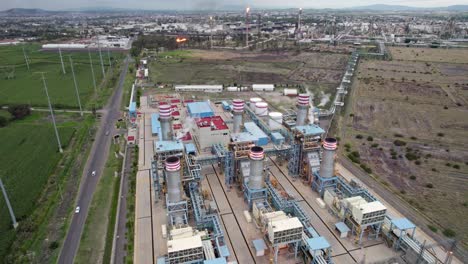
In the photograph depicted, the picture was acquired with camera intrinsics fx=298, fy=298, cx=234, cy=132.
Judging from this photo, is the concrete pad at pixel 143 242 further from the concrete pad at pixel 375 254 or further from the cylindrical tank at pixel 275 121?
the cylindrical tank at pixel 275 121

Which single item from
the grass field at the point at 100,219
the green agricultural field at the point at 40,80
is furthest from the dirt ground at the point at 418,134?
the green agricultural field at the point at 40,80

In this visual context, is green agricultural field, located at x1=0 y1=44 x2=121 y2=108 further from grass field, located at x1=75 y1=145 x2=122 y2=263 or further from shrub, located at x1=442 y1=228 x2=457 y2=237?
shrub, located at x1=442 y1=228 x2=457 y2=237

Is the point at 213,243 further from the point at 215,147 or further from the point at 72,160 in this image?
the point at 72,160

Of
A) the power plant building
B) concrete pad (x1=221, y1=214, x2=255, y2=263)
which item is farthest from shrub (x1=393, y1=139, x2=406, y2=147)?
concrete pad (x1=221, y1=214, x2=255, y2=263)

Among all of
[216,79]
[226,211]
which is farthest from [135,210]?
[216,79]

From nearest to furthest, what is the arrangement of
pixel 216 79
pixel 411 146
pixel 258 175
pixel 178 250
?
1. pixel 178 250
2. pixel 258 175
3. pixel 411 146
4. pixel 216 79

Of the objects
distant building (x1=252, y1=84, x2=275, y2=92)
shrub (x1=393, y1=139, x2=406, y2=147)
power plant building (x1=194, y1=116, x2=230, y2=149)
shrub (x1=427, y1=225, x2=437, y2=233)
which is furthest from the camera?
distant building (x1=252, y1=84, x2=275, y2=92)
